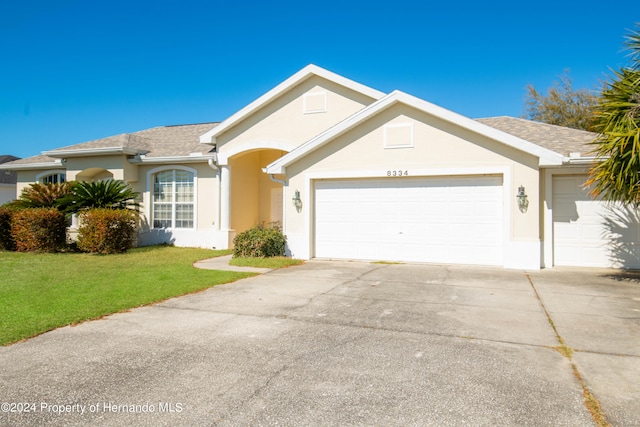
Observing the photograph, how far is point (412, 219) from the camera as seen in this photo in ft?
40.5

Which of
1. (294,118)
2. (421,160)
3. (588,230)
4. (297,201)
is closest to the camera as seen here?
(588,230)

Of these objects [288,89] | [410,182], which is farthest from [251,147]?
[410,182]

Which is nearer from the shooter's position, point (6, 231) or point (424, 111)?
point (424, 111)

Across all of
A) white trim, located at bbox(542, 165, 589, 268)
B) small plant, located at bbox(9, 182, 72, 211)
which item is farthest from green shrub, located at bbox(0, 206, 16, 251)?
white trim, located at bbox(542, 165, 589, 268)

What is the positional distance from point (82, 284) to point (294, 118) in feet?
30.3

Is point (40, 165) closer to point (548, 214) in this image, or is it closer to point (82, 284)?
point (82, 284)

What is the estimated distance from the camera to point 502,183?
1143 cm

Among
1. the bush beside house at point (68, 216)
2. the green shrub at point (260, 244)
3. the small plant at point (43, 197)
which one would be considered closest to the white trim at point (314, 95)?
the green shrub at point (260, 244)

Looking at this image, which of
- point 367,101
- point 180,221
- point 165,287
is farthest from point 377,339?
point 180,221

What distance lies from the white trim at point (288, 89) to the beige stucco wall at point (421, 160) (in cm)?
267

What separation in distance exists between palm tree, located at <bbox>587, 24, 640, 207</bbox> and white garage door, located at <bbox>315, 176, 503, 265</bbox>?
2.84 m

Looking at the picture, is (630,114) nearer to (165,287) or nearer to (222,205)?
(165,287)

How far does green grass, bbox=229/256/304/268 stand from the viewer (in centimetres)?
1193

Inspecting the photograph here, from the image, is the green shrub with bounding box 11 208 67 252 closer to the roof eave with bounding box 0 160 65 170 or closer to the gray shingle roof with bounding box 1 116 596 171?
the gray shingle roof with bounding box 1 116 596 171
